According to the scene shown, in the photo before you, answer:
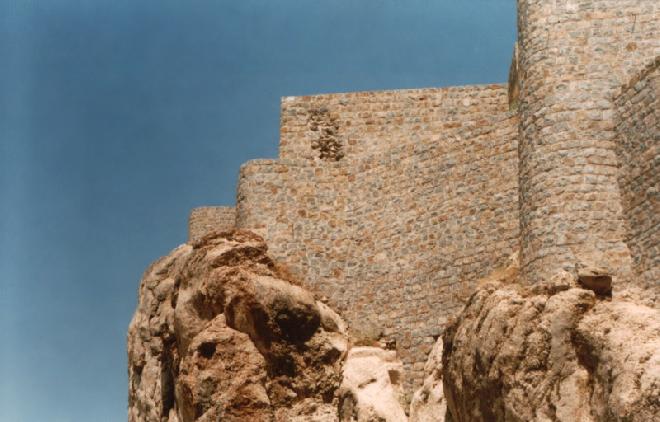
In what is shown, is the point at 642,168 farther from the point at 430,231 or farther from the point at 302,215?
the point at 302,215

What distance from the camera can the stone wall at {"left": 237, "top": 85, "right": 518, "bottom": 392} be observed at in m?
18.6

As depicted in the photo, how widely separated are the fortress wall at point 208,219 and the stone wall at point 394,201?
6.84 metres

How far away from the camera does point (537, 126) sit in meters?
17.2

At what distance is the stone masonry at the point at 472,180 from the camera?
16203 millimetres

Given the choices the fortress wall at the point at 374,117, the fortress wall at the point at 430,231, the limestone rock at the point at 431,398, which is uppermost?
the fortress wall at the point at 374,117

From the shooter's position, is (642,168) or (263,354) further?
(263,354)

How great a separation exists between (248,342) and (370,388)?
2.03m

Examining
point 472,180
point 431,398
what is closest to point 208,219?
point 472,180

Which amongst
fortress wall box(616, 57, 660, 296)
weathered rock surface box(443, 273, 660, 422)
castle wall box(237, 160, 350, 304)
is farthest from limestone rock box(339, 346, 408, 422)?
fortress wall box(616, 57, 660, 296)

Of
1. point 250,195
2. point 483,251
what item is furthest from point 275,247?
point 483,251

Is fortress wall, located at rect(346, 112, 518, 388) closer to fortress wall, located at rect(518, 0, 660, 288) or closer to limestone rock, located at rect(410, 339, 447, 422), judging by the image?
limestone rock, located at rect(410, 339, 447, 422)

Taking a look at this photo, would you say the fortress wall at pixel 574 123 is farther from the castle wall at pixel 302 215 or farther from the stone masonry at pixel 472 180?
the castle wall at pixel 302 215

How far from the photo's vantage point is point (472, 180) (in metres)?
19.0

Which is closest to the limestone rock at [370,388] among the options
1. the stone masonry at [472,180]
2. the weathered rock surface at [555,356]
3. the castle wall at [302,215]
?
the stone masonry at [472,180]
